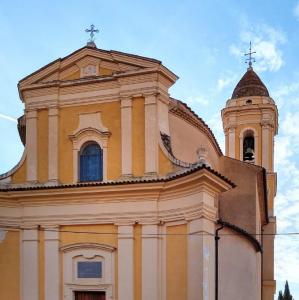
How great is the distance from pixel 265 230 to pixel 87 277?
41.8 ft

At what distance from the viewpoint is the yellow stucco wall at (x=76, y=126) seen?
14445 millimetres

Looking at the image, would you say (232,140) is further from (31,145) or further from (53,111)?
(31,145)

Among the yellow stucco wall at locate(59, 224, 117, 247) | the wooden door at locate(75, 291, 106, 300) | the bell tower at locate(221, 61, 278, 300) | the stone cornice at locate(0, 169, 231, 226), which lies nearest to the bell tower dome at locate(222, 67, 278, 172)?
the bell tower at locate(221, 61, 278, 300)

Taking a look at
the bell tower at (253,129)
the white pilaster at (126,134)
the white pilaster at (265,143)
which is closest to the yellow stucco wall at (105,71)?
the white pilaster at (126,134)

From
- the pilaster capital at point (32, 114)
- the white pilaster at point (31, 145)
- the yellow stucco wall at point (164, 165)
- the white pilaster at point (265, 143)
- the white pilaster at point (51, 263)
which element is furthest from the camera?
the white pilaster at point (265, 143)

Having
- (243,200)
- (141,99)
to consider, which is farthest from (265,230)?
(141,99)

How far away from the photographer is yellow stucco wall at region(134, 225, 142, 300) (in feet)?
44.5

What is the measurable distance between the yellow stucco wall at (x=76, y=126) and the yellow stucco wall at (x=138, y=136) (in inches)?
16.7

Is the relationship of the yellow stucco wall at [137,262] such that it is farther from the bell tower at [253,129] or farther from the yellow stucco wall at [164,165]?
the bell tower at [253,129]

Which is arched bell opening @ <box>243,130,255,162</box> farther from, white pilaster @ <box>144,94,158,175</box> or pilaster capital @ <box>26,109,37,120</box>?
pilaster capital @ <box>26,109,37,120</box>

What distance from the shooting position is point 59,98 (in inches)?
596

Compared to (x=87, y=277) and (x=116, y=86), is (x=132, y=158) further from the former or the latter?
(x=87, y=277)

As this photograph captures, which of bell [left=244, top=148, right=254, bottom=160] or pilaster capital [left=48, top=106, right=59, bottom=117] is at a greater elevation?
bell [left=244, top=148, right=254, bottom=160]

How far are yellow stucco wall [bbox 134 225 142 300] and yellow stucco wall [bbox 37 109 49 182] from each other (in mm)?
2904
